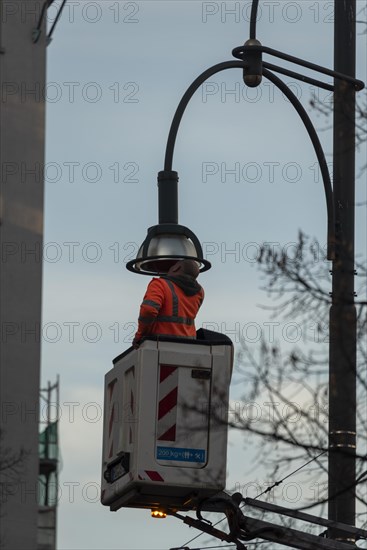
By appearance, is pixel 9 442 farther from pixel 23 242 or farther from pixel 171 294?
pixel 171 294

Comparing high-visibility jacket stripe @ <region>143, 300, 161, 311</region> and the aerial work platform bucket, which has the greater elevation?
high-visibility jacket stripe @ <region>143, 300, 161, 311</region>

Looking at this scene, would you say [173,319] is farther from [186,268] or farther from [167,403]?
[167,403]

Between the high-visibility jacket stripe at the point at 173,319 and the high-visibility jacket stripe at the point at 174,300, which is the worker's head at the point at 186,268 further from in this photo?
the high-visibility jacket stripe at the point at 173,319

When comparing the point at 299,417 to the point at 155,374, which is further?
the point at 155,374

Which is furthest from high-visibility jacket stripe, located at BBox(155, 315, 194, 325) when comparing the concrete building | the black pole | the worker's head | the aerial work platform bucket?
the concrete building

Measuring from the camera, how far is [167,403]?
1250cm

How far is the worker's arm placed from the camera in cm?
1323

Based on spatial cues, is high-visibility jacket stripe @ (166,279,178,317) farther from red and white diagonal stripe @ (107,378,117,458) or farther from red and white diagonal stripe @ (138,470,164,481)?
red and white diagonal stripe @ (138,470,164,481)

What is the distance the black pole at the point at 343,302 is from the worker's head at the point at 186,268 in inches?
46.5

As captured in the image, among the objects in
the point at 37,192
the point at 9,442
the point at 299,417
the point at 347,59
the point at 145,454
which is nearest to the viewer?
the point at 299,417

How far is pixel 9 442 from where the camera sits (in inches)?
1791

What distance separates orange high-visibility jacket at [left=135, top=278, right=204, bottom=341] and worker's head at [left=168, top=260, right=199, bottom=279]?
0.12m

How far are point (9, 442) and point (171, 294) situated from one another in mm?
32439

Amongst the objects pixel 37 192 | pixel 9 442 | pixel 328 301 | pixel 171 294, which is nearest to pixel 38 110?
pixel 37 192
